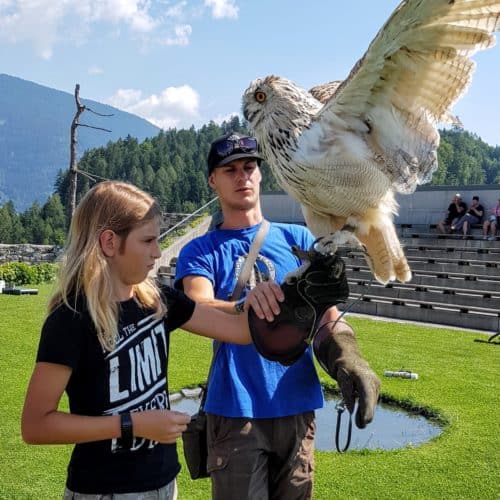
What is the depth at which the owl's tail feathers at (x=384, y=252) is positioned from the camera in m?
2.65

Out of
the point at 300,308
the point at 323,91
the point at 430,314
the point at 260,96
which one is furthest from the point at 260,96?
the point at 430,314

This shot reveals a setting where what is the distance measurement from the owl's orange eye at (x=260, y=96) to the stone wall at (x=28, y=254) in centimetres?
2365

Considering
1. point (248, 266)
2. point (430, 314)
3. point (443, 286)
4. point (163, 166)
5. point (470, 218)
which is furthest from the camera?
point (163, 166)

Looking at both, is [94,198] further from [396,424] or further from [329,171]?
[396,424]

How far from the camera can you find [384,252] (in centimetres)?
274

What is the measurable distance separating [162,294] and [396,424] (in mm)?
4361

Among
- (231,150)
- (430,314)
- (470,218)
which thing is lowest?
(430,314)

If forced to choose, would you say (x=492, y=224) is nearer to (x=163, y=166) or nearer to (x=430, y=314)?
(x=430, y=314)

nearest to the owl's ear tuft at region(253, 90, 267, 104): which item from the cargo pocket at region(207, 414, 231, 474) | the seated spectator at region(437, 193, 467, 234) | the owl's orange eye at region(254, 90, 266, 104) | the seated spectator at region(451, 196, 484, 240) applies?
the owl's orange eye at region(254, 90, 266, 104)

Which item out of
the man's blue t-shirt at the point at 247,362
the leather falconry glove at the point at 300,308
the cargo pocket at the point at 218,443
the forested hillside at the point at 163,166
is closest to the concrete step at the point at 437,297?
the man's blue t-shirt at the point at 247,362

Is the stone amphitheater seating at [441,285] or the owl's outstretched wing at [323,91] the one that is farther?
the stone amphitheater seating at [441,285]

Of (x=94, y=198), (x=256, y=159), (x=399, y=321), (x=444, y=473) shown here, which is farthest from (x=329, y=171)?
(x=399, y=321)

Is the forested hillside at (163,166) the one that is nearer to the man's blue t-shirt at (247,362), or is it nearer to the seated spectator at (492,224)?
the seated spectator at (492,224)

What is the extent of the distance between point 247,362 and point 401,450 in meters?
3.16
